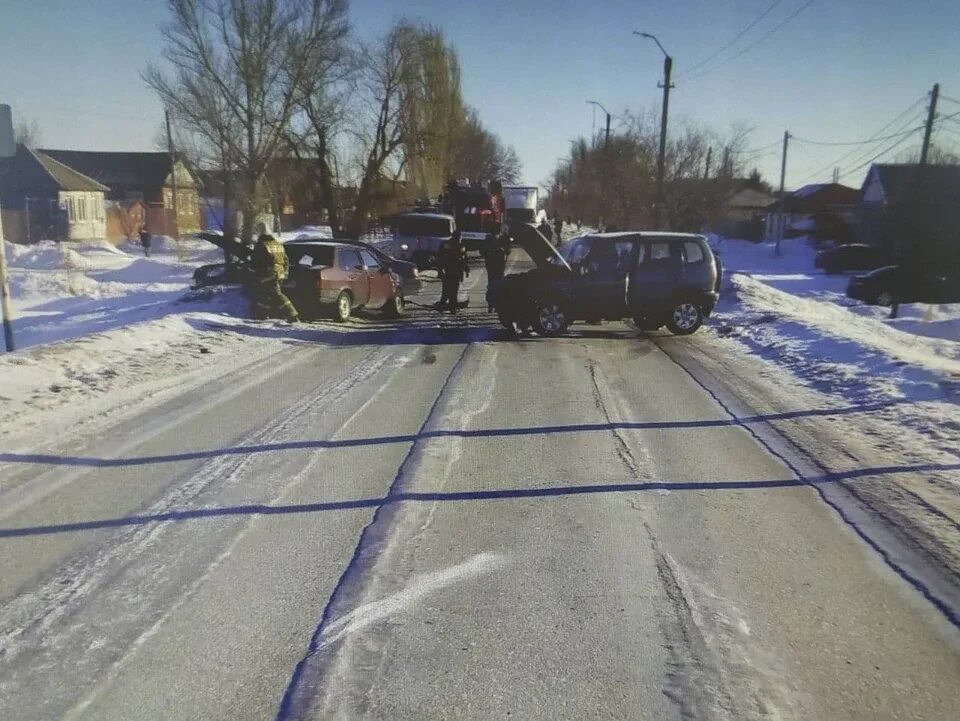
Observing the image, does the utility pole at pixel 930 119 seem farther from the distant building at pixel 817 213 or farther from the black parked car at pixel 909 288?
the distant building at pixel 817 213

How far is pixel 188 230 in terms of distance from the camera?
57.0 meters

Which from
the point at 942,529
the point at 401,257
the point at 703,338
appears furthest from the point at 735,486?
the point at 401,257

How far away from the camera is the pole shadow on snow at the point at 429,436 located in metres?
6.61

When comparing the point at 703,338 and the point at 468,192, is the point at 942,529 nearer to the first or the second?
the point at 703,338

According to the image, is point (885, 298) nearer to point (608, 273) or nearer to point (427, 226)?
point (427, 226)

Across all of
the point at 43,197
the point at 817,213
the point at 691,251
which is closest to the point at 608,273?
the point at 691,251

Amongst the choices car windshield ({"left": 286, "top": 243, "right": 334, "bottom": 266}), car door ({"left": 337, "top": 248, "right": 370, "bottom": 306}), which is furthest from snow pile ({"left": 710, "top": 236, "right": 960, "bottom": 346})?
car windshield ({"left": 286, "top": 243, "right": 334, "bottom": 266})

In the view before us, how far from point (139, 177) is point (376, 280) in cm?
5931

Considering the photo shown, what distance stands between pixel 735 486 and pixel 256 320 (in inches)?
450

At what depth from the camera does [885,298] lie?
2611 cm

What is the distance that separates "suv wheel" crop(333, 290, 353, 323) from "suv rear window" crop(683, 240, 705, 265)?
6.57 metres

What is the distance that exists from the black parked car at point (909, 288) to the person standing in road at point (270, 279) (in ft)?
62.4

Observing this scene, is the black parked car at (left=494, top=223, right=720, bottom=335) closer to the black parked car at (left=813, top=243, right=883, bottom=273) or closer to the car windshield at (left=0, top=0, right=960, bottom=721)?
the car windshield at (left=0, top=0, right=960, bottom=721)

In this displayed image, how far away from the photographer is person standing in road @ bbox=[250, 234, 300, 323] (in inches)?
589
